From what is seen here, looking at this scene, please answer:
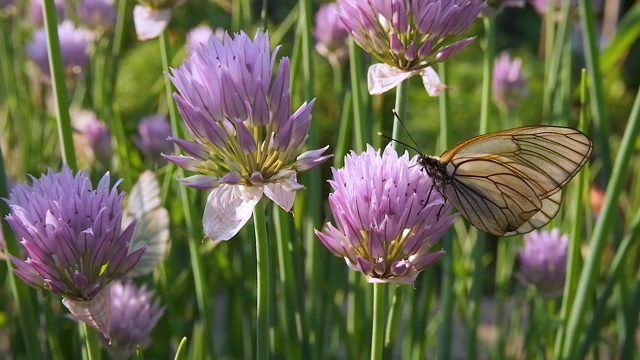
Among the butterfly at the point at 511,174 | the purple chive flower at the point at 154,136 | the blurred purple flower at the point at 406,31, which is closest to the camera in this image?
the blurred purple flower at the point at 406,31

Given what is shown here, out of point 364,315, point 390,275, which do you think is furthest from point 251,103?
point 364,315

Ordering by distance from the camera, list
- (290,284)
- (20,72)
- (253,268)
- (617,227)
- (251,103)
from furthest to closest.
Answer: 1. (20,72)
2. (253,268)
3. (617,227)
4. (290,284)
5. (251,103)

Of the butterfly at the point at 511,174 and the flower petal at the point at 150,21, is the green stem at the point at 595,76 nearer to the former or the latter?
the butterfly at the point at 511,174

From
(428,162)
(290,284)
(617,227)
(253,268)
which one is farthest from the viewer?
(253,268)

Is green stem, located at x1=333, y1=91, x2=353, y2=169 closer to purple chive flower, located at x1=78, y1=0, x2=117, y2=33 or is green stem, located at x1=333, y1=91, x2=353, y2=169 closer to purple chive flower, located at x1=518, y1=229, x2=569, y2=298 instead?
purple chive flower, located at x1=518, y1=229, x2=569, y2=298

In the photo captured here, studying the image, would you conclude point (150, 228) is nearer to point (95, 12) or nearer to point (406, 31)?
point (406, 31)

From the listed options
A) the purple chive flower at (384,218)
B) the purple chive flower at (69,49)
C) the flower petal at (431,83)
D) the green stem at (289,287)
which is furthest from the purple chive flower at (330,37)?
the purple chive flower at (384,218)

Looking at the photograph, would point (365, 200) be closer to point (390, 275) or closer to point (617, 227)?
point (390, 275)
